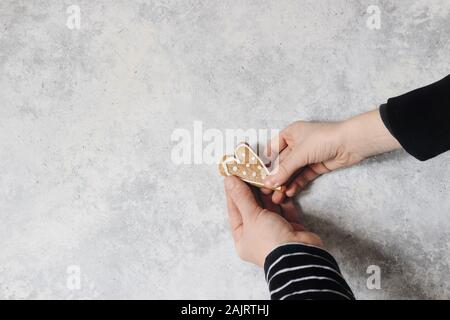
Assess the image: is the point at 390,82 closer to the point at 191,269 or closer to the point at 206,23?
the point at 206,23

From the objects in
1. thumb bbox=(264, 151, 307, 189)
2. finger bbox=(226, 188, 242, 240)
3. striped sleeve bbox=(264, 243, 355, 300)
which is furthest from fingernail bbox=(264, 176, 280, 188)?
striped sleeve bbox=(264, 243, 355, 300)

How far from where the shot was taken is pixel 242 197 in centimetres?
114

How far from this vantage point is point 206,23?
3.91ft

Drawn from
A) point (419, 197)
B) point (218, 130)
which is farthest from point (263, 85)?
point (419, 197)

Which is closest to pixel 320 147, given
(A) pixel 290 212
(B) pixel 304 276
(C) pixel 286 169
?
(C) pixel 286 169

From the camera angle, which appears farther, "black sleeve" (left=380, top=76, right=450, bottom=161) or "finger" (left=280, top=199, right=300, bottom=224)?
"finger" (left=280, top=199, right=300, bottom=224)

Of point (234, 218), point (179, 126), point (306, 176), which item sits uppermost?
point (179, 126)

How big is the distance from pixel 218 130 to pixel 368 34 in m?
0.48

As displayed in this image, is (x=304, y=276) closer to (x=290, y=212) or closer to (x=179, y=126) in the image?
(x=290, y=212)

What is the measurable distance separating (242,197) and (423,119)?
0.46 meters

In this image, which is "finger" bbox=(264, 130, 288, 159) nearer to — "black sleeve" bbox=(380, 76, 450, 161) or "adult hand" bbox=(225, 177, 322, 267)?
"adult hand" bbox=(225, 177, 322, 267)

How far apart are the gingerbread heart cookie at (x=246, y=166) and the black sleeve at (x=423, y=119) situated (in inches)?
12.8

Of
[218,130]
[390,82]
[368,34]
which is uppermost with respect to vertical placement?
[368,34]

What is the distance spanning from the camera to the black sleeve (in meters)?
0.93
